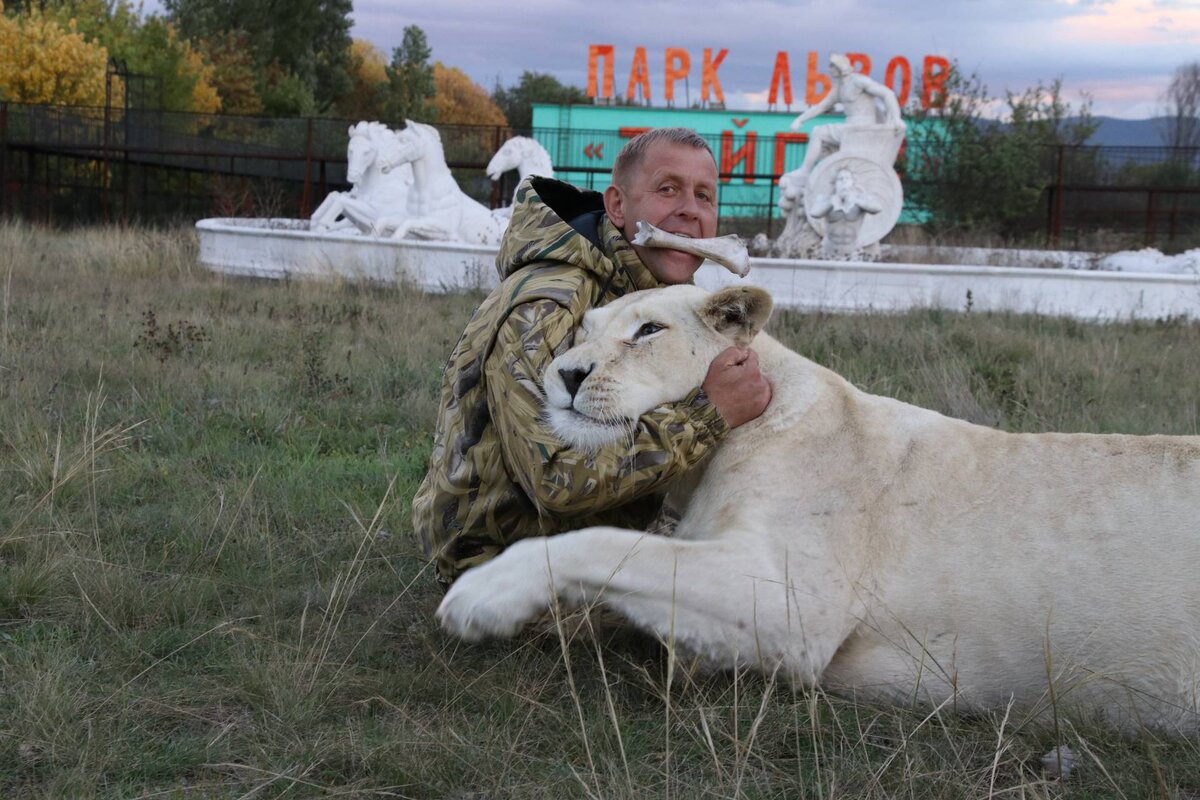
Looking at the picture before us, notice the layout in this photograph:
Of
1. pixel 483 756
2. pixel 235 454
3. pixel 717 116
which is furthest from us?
pixel 717 116

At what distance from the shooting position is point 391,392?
289 inches

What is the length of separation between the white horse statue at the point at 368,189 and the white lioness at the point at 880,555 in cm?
1385

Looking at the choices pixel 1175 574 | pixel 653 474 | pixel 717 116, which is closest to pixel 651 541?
pixel 653 474

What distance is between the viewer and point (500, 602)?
2.80 metres

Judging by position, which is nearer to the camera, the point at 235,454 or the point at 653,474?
→ the point at 653,474

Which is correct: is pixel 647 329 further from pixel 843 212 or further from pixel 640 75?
pixel 640 75

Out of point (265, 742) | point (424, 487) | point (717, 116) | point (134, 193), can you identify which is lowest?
point (265, 742)

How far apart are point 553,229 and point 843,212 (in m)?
13.4

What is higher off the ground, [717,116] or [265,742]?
[717,116]

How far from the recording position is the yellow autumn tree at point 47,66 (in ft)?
105

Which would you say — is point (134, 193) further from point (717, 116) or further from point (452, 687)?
point (452, 687)

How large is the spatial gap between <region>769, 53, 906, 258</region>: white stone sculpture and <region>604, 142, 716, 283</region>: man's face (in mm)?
12695

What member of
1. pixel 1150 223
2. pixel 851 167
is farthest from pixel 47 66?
pixel 1150 223

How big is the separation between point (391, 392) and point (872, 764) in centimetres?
497
